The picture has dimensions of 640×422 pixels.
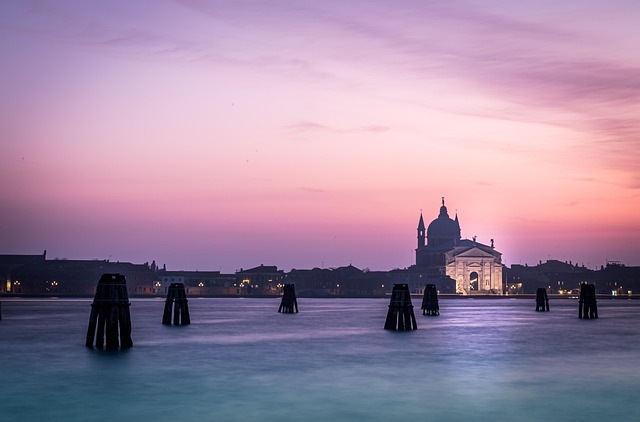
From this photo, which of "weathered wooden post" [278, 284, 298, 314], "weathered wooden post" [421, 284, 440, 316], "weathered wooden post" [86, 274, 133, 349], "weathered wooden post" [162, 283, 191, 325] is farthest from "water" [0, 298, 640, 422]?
"weathered wooden post" [278, 284, 298, 314]

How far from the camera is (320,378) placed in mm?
38594

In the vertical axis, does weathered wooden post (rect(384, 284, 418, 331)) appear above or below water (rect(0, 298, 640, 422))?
above

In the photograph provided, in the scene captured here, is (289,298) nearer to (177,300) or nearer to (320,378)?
(177,300)

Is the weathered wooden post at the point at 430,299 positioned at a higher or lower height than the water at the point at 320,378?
higher

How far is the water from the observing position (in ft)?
96.6

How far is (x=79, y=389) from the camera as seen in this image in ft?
114

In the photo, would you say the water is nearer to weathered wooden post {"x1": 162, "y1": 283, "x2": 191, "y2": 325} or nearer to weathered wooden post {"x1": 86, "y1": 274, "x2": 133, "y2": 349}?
weathered wooden post {"x1": 86, "y1": 274, "x2": 133, "y2": 349}

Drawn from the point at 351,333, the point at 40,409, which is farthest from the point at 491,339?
the point at 40,409

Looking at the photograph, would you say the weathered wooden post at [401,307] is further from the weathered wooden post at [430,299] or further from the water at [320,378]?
the weathered wooden post at [430,299]

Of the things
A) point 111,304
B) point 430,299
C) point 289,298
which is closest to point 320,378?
point 111,304

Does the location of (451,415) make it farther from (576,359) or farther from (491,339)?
(491,339)

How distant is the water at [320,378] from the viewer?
2945 cm

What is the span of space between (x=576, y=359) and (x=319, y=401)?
23385mm

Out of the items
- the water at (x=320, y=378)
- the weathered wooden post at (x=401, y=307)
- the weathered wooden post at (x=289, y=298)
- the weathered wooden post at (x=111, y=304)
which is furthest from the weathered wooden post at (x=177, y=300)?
the weathered wooden post at (x=289, y=298)
